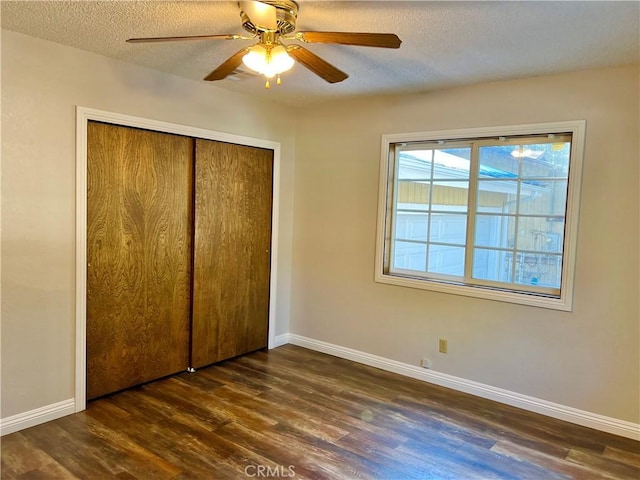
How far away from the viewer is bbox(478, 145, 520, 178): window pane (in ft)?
10.9

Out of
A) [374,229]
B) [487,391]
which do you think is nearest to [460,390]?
[487,391]

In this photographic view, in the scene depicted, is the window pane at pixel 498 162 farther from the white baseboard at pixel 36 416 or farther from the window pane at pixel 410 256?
the white baseboard at pixel 36 416

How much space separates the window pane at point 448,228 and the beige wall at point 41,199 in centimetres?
247

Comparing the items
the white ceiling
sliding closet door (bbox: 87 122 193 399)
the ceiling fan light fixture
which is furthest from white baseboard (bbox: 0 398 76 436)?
the ceiling fan light fixture

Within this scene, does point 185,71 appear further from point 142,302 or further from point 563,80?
point 563,80

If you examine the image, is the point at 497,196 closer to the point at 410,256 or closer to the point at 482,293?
the point at 482,293

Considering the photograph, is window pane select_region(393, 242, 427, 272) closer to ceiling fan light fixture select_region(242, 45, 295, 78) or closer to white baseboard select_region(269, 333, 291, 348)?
white baseboard select_region(269, 333, 291, 348)

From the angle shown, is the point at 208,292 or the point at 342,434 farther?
the point at 208,292

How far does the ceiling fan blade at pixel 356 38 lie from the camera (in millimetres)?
1909

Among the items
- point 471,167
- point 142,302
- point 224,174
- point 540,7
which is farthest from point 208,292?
point 540,7

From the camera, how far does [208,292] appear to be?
151 inches

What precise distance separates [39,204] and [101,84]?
0.89 metres

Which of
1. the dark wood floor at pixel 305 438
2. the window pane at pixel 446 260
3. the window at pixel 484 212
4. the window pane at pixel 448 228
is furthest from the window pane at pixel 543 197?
the dark wood floor at pixel 305 438

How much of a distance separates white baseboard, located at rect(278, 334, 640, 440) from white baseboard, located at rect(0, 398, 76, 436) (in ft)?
6.62
